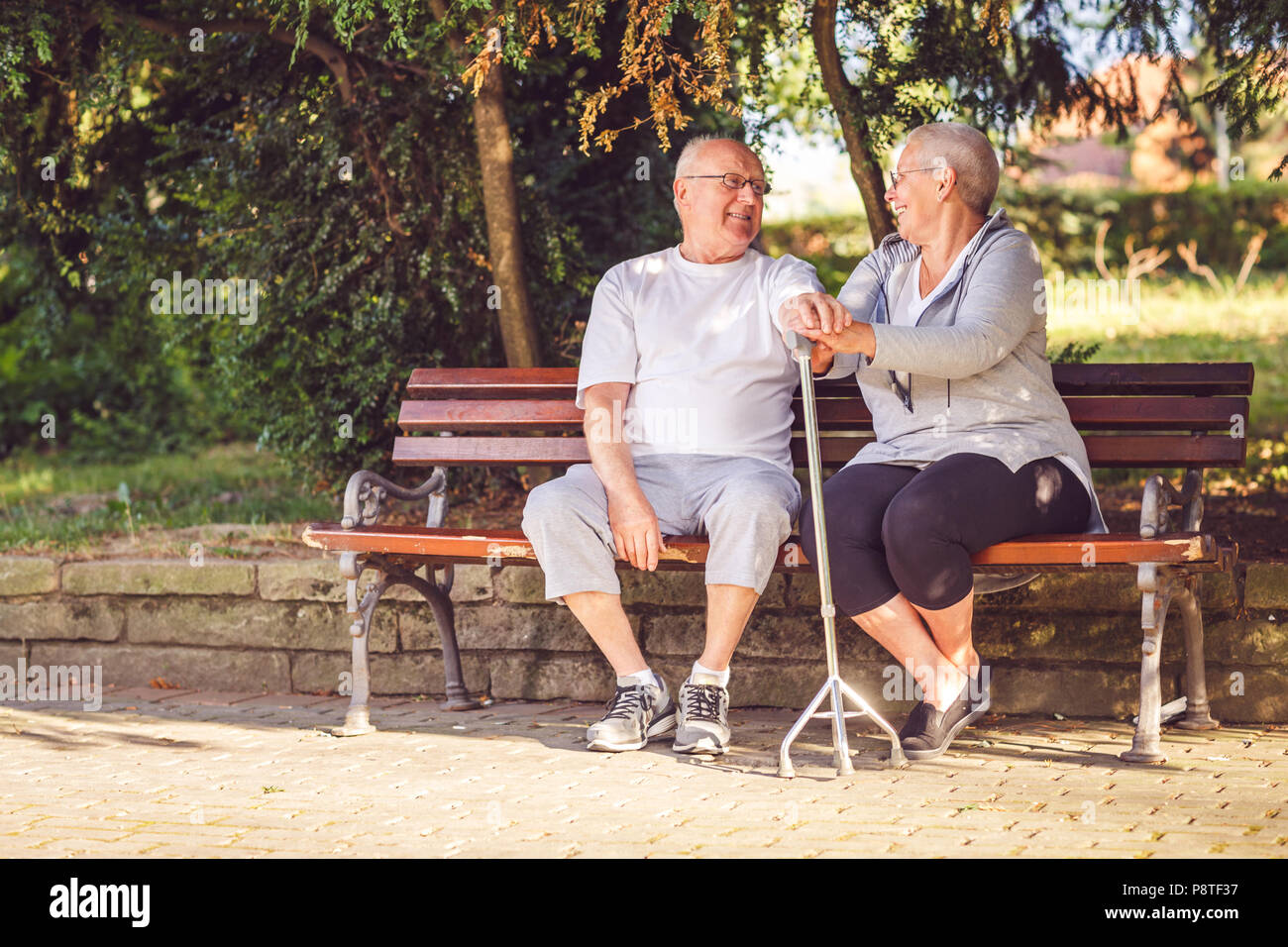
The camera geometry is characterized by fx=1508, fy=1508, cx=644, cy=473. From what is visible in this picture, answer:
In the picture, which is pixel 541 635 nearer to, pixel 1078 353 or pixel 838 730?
pixel 838 730

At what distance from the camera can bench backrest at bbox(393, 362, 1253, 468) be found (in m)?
4.34

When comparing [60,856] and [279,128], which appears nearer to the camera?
[60,856]

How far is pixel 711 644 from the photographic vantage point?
161 inches

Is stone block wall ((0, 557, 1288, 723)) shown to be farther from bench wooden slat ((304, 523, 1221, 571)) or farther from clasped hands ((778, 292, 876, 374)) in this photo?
clasped hands ((778, 292, 876, 374))

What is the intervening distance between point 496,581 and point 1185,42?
10.3 feet

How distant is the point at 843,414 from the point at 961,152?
2.97 feet

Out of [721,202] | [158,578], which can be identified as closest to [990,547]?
[721,202]

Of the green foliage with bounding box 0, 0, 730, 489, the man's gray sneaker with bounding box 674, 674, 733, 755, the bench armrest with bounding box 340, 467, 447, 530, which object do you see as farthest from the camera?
the green foliage with bounding box 0, 0, 730, 489

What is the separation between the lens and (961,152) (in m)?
4.12

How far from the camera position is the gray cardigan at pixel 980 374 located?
389cm

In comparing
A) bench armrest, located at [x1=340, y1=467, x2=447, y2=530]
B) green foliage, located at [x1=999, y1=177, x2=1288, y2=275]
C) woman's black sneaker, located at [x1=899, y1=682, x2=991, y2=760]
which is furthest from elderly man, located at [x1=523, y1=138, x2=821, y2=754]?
green foliage, located at [x1=999, y1=177, x2=1288, y2=275]

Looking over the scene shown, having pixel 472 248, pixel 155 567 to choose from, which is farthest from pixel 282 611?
pixel 472 248

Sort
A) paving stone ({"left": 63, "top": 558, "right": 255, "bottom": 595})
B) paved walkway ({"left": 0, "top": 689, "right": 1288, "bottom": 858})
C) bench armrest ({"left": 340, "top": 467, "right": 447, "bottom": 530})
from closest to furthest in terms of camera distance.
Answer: paved walkway ({"left": 0, "top": 689, "right": 1288, "bottom": 858}) < bench armrest ({"left": 340, "top": 467, "right": 447, "bottom": 530}) < paving stone ({"left": 63, "top": 558, "right": 255, "bottom": 595})

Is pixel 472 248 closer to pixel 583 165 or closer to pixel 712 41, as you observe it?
pixel 583 165
